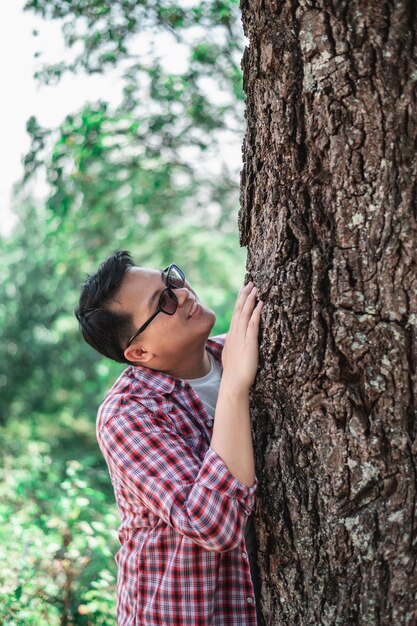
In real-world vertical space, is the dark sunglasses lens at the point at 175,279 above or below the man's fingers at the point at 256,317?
above

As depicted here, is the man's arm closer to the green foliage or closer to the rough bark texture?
the rough bark texture

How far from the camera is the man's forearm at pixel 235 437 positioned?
2.00 m

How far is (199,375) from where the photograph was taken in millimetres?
2596

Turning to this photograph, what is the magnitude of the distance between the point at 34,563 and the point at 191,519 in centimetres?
274

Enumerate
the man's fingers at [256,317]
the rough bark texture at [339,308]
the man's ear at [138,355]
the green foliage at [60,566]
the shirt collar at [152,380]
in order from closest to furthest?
the rough bark texture at [339,308] → the man's fingers at [256,317] → the shirt collar at [152,380] → the man's ear at [138,355] → the green foliage at [60,566]

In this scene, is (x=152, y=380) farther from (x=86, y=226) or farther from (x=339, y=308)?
(x=86, y=226)

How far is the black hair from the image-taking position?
2445 millimetres

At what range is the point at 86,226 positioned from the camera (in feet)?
33.4

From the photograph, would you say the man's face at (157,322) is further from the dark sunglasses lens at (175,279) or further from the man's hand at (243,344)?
the man's hand at (243,344)

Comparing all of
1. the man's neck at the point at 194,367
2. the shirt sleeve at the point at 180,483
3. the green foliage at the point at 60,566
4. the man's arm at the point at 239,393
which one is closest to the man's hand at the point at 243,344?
the man's arm at the point at 239,393

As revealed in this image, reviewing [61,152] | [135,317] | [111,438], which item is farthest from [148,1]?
[111,438]

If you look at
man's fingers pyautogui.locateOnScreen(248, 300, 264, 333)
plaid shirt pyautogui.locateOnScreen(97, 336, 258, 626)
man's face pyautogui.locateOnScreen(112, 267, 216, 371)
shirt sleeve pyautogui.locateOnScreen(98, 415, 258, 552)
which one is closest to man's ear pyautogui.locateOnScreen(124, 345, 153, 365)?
man's face pyautogui.locateOnScreen(112, 267, 216, 371)

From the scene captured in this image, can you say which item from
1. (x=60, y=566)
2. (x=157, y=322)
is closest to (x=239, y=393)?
(x=157, y=322)

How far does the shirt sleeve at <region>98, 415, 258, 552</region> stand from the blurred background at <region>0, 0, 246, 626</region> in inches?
76.7
